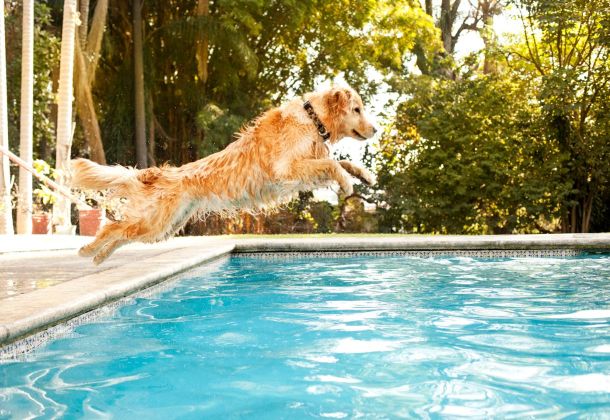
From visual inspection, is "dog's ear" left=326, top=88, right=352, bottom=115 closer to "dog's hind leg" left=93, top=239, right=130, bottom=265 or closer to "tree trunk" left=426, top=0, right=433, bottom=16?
"dog's hind leg" left=93, top=239, right=130, bottom=265

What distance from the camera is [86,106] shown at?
43.6 feet

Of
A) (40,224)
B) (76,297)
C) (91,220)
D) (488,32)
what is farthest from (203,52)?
(76,297)

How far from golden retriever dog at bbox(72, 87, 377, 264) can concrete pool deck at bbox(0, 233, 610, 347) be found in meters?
0.48

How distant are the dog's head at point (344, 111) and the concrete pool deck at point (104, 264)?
1.90 m

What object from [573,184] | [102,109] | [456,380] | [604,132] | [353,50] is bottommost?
[456,380]

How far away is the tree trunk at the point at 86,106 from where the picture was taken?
12.9 meters

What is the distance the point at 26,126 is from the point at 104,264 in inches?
215

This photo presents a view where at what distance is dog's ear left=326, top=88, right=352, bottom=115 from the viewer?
17.7ft

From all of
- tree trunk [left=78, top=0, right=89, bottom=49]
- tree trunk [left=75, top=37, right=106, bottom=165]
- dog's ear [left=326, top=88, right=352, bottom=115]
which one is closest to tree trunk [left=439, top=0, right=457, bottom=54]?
tree trunk [left=78, top=0, right=89, bottom=49]

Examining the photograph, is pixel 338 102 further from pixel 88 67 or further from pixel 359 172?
pixel 88 67

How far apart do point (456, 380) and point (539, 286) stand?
133 inches

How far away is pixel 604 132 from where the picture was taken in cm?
1280

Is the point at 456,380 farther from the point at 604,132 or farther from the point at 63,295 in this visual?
the point at 604,132

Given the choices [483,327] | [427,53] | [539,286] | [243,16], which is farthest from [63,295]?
[427,53]
